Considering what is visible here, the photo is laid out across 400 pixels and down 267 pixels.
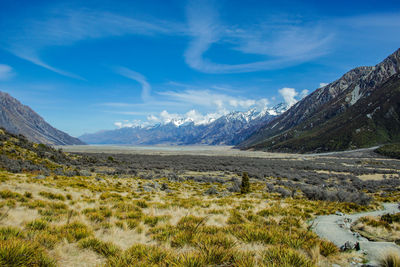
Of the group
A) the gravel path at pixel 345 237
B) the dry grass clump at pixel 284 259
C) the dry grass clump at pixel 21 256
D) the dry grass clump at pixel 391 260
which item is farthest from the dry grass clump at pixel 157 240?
the dry grass clump at pixel 391 260

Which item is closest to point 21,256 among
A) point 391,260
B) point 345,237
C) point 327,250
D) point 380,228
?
point 327,250

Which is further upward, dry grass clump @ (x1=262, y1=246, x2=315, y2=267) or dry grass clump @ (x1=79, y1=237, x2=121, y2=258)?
dry grass clump @ (x1=262, y1=246, x2=315, y2=267)

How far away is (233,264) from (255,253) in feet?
3.84

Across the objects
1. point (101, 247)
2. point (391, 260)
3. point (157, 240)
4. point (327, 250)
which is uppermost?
point (391, 260)

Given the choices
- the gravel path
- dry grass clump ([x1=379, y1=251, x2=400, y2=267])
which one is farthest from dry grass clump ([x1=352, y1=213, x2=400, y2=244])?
dry grass clump ([x1=379, y1=251, x2=400, y2=267])

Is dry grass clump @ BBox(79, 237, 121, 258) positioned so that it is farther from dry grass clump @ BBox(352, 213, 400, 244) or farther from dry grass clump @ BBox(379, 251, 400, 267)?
dry grass clump @ BBox(352, 213, 400, 244)

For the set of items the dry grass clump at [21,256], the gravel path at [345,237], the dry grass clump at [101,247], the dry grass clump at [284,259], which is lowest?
the gravel path at [345,237]

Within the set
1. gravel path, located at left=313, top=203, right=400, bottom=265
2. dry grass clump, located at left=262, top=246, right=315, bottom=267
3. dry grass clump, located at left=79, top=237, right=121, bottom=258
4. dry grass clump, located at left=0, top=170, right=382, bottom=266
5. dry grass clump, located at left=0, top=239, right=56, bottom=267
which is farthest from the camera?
gravel path, located at left=313, top=203, right=400, bottom=265

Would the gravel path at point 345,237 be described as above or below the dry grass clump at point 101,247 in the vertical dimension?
below

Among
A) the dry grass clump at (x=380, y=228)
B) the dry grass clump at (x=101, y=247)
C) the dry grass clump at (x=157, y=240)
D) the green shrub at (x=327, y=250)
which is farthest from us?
the dry grass clump at (x=380, y=228)

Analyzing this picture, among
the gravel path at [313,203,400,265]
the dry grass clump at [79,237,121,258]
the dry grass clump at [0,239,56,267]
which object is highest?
the dry grass clump at [0,239,56,267]

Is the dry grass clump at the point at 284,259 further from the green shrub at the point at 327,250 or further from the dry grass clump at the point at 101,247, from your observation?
the dry grass clump at the point at 101,247

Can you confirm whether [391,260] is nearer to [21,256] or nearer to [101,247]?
[101,247]

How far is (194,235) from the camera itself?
6.34m
